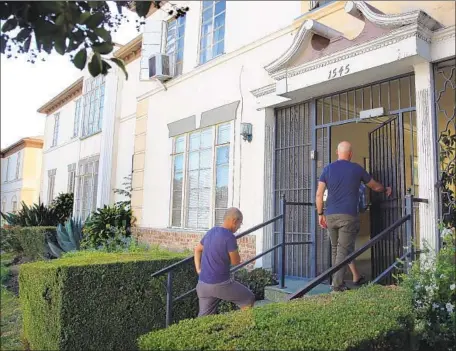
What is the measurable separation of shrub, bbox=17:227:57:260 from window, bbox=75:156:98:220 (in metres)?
1.46

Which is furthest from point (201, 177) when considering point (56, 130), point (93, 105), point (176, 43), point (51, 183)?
point (56, 130)

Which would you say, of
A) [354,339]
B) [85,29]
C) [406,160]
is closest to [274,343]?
[354,339]

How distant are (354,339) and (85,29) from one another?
7.78ft

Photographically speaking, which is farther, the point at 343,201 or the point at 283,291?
the point at 283,291

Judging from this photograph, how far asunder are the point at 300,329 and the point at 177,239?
640 centimetres

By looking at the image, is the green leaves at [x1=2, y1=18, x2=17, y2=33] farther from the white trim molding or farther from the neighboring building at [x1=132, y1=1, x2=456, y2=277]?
the white trim molding

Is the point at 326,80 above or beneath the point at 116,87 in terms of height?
beneath

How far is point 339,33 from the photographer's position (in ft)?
19.7

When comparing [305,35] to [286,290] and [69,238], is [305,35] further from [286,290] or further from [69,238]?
[69,238]

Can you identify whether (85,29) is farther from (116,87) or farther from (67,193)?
(67,193)

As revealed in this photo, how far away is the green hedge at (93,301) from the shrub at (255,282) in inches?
25.5

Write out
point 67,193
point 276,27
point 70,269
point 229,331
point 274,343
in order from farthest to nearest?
point 67,193
point 276,27
point 70,269
point 229,331
point 274,343

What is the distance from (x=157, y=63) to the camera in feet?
32.3

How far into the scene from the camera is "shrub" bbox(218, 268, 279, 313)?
6.05 metres
